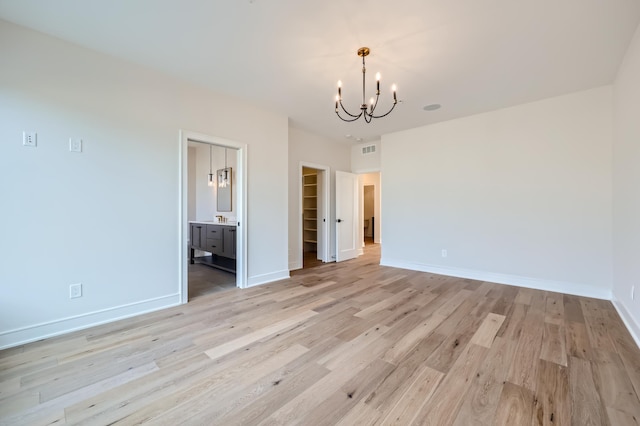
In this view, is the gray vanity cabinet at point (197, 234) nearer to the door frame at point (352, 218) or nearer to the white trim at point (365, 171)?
the door frame at point (352, 218)

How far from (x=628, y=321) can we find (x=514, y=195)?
1999 millimetres

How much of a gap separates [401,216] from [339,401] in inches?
165

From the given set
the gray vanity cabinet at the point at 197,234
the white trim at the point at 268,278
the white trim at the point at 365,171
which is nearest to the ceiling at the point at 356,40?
the white trim at the point at 365,171

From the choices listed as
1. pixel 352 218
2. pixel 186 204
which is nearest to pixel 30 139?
pixel 186 204

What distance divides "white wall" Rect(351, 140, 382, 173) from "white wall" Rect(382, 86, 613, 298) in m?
0.71

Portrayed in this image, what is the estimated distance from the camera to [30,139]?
236cm

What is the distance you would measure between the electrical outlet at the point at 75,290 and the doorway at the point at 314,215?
3.41 m

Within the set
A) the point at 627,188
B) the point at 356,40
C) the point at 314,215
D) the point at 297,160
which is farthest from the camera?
the point at 314,215

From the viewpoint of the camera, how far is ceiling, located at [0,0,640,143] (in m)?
2.11

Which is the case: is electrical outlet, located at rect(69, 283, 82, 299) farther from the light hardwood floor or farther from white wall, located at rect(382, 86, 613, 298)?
white wall, located at rect(382, 86, 613, 298)

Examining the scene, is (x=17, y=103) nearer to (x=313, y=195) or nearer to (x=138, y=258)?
(x=138, y=258)

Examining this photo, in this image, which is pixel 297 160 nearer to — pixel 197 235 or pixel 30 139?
pixel 197 235

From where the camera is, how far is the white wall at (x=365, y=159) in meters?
6.16

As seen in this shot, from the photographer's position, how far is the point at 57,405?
1.60 meters
